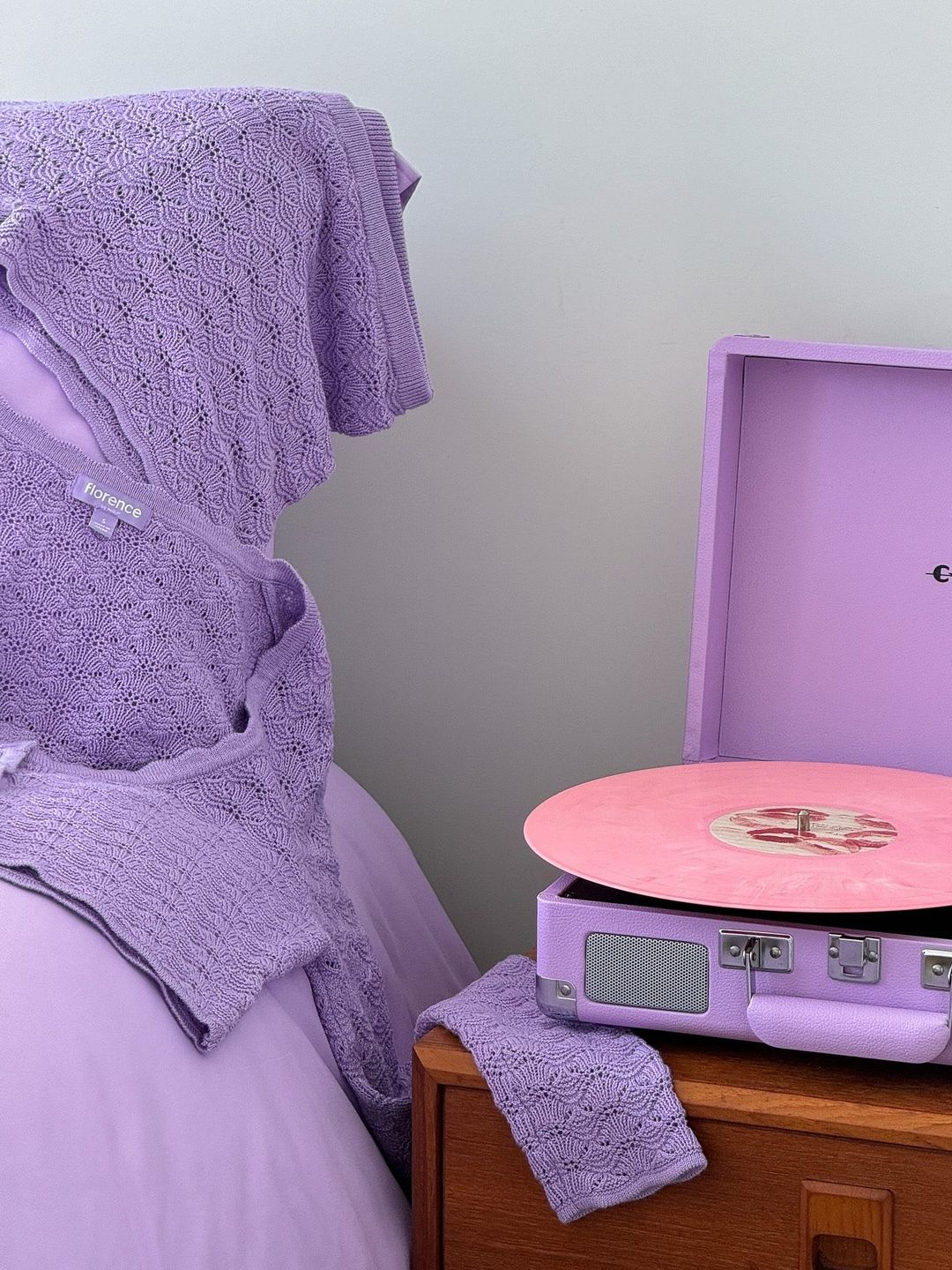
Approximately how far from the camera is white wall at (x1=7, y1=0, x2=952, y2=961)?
50.2 inches

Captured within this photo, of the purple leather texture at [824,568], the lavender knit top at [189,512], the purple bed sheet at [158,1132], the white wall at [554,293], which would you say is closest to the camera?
the purple bed sheet at [158,1132]

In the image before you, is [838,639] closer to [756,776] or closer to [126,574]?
[756,776]

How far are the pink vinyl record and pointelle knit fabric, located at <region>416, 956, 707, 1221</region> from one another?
11 centimetres

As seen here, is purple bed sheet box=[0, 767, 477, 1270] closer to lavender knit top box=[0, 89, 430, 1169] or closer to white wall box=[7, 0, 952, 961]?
lavender knit top box=[0, 89, 430, 1169]

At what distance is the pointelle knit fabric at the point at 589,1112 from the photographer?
83 cm

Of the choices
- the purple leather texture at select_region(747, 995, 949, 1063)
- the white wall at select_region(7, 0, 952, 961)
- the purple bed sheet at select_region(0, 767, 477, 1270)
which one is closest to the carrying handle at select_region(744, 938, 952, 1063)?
the purple leather texture at select_region(747, 995, 949, 1063)

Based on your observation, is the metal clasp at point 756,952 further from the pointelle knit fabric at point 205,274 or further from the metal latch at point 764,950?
the pointelle knit fabric at point 205,274

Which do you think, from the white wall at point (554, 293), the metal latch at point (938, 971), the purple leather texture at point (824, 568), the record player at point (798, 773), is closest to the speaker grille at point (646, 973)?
the record player at point (798, 773)

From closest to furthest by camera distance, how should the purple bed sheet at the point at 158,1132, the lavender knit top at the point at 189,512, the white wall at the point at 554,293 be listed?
1. the purple bed sheet at the point at 158,1132
2. the lavender knit top at the point at 189,512
3. the white wall at the point at 554,293

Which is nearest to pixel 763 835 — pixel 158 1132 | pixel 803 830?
pixel 803 830

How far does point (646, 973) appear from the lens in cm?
87

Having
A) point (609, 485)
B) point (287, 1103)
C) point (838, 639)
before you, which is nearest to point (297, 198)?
point (609, 485)

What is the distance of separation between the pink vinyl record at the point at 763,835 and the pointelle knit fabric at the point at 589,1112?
0.37 ft

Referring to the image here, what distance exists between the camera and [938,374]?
1135 millimetres
